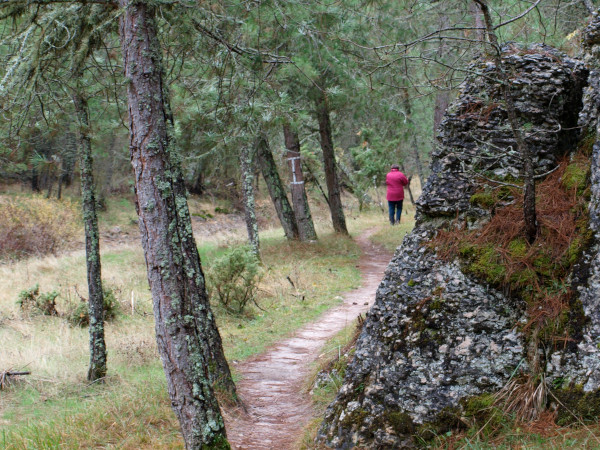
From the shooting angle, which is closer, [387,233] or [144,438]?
[144,438]

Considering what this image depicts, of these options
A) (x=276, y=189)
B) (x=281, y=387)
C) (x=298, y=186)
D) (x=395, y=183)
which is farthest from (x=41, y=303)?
(x=395, y=183)

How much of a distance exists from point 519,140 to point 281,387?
393 cm

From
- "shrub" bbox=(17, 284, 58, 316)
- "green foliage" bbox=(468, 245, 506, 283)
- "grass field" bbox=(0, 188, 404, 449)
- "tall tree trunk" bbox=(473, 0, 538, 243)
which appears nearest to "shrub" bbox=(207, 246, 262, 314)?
"grass field" bbox=(0, 188, 404, 449)

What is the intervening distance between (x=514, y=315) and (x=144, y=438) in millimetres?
3189

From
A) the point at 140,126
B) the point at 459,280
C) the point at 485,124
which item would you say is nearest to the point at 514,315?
the point at 459,280

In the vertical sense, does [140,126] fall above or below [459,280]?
above

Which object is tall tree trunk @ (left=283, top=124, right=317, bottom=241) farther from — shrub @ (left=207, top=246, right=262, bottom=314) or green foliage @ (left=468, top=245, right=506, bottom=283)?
green foliage @ (left=468, top=245, right=506, bottom=283)

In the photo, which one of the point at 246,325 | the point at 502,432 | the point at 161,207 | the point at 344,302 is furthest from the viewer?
the point at 344,302

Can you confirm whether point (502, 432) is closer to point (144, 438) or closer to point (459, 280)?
point (459, 280)

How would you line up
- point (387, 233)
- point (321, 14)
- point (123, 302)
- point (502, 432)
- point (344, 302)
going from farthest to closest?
point (387, 233)
point (123, 302)
point (344, 302)
point (321, 14)
point (502, 432)

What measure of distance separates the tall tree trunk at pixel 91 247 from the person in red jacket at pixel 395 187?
11.1 metres

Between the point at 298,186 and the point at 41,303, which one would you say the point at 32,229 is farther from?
the point at 298,186

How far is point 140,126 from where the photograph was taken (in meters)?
3.93

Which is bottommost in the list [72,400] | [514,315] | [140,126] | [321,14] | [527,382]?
[72,400]
